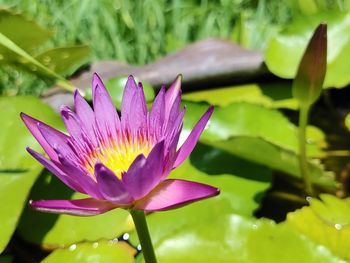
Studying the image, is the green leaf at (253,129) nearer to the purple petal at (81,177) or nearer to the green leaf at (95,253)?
the green leaf at (95,253)

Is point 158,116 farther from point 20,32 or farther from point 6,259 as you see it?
point 20,32

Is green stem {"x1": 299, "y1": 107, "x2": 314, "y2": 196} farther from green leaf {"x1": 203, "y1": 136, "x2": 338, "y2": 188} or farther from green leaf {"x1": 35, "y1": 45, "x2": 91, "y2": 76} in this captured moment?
green leaf {"x1": 35, "y1": 45, "x2": 91, "y2": 76}

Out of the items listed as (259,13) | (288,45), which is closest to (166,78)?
(288,45)

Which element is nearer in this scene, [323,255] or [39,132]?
[39,132]

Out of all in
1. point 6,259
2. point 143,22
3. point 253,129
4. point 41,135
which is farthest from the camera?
point 143,22

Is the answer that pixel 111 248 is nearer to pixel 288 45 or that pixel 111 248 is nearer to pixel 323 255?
pixel 323 255

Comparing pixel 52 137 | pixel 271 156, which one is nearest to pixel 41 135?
pixel 52 137
